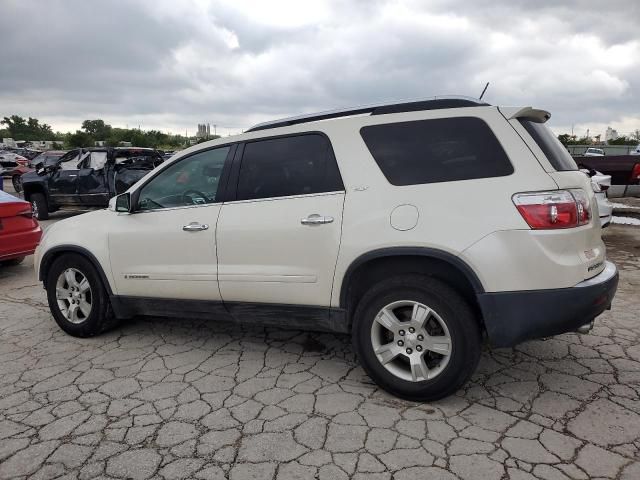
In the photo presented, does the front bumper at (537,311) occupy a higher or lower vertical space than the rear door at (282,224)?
lower

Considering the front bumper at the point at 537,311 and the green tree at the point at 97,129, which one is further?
the green tree at the point at 97,129

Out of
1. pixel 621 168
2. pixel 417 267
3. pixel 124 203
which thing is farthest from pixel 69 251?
pixel 621 168

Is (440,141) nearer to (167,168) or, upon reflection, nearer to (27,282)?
(167,168)

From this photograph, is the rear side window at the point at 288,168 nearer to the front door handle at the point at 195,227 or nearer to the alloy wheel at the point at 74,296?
the front door handle at the point at 195,227

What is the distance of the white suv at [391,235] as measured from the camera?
8.96ft

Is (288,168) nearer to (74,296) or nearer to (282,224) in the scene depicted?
(282,224)

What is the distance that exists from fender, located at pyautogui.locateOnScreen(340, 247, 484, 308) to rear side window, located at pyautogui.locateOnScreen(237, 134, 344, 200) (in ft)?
1.64

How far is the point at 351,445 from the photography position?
262 centimetres

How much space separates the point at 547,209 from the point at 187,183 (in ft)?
8.51

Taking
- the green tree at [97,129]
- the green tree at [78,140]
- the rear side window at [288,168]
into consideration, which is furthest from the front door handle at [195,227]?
the green tree at [97,129]

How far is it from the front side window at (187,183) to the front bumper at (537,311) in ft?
6.98

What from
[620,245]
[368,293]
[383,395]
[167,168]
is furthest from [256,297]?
[620,245]

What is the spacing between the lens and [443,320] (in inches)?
113

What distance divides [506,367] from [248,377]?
1.85 meters
